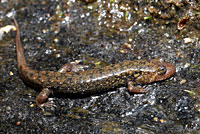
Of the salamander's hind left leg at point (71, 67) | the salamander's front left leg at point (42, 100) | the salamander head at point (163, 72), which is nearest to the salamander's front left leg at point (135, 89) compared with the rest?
the salamander head at point (163, 72)

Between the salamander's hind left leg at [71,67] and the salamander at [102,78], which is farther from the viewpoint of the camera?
the salamander's hind left leg at [71,67]

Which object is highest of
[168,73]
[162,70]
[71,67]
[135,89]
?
[71,67]

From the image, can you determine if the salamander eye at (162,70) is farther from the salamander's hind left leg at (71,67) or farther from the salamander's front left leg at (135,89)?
the salamander's hind left leg at (71,67)

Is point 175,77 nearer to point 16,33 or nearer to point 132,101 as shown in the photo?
point 132,101

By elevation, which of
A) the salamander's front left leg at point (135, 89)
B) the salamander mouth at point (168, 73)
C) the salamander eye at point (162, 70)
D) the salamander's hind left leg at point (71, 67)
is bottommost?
the salamander's front left leg at point (135, 89)

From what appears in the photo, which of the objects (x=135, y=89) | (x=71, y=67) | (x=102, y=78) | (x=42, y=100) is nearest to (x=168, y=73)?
(x=135, y=89)

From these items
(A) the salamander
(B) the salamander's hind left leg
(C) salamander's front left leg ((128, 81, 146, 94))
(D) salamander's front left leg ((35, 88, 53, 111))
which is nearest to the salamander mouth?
(A) the salamander

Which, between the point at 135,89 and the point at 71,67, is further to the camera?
the point at 71,67

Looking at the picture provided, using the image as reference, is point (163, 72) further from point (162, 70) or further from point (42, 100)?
point (42, 100)

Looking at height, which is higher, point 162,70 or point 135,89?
point 162,70

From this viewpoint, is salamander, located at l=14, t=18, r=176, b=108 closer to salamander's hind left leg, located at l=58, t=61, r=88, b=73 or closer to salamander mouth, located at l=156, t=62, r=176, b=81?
salamander mouth, located at l=156, t=62, r=176, b=81
